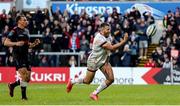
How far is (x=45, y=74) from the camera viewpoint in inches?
1288

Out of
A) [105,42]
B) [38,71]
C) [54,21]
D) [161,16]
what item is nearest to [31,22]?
[54,21]

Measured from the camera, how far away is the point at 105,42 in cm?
1948

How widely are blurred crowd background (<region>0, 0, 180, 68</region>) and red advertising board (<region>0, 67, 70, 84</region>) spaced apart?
1.26 metres

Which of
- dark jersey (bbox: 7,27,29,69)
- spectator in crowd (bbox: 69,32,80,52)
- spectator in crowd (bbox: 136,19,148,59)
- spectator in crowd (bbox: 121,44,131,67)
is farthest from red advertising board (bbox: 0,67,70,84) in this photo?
dark jersey (bbox: 7,27,29,69)

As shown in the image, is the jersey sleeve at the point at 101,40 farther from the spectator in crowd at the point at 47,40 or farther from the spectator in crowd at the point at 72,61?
the spectator in crowd at the point at 47,40

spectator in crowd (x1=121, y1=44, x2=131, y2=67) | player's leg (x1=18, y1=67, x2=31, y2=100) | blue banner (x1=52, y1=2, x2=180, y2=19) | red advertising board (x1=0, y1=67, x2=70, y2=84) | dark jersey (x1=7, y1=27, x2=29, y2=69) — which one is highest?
dark jersey (x1=7, y1=27, x2=29, y2=69)

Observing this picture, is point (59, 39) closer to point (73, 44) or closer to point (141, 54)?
point (73, 44)

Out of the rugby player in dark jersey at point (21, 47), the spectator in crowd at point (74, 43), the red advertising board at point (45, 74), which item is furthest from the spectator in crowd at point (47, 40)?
the rugby player in dark jersey at point (21, 47)

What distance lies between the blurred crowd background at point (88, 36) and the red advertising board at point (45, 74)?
1.26 m

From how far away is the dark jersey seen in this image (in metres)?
19.5

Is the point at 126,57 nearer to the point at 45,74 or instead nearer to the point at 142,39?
the point at 142,39

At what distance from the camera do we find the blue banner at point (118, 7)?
38.7 m

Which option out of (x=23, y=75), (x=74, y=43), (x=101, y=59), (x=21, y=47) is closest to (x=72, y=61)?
(x=74, y=43)

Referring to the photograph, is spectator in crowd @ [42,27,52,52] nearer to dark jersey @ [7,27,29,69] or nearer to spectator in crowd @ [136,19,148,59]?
spectator in crowd @ [136,19,148,59]
